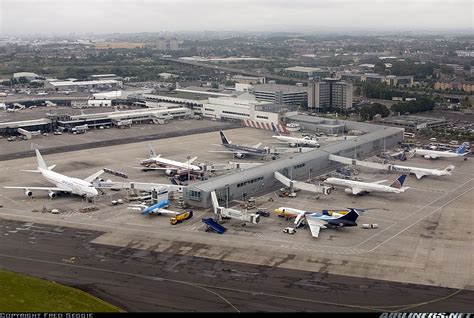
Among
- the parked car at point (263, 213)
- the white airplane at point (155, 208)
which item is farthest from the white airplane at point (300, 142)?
the white airplane at point (155, 208)

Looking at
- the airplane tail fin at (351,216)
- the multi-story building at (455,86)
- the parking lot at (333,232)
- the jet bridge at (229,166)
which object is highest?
the multi-story building at (455,86)

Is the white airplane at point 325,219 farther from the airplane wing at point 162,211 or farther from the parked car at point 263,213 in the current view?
the airplane wing at point 162,211

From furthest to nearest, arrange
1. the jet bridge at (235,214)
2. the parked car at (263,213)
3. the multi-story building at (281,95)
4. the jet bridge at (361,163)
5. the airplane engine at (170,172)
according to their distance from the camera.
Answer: the multi-story building at (281,95), the jet bridge at (361,163), the airplane engine at (170,172), the parked car at (263,213), the jet bridge at (235,214)

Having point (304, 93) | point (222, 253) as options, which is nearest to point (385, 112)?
point (304, 93)

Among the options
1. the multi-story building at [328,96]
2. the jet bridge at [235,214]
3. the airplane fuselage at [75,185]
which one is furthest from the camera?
the multi-story building at [328,96]

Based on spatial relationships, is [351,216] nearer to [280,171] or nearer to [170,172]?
[280,171]

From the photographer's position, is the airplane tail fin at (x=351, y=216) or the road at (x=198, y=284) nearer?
the road at (x=198, y=284)

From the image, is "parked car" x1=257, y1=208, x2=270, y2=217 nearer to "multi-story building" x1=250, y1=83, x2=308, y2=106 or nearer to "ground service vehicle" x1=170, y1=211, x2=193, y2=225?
"ground service vehicle" x1=170, y1=211, x2=193, y2=225
